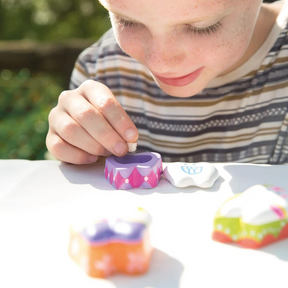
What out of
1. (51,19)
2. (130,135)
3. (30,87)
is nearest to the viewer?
(130,135)

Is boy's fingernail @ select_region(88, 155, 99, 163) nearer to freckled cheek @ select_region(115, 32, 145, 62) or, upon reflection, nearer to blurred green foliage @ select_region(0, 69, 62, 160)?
freckled cheek @ select_region(115, 32, 145, 62)

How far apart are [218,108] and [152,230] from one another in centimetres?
59

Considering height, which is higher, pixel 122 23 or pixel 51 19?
pixel 122 23

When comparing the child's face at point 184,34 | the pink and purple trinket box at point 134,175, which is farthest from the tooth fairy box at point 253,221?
the child's face at point 184,34

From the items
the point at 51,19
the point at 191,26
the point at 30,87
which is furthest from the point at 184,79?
the point at 51,19

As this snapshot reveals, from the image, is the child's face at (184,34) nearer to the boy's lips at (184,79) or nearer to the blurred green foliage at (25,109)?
the boy's lips at (184,79)

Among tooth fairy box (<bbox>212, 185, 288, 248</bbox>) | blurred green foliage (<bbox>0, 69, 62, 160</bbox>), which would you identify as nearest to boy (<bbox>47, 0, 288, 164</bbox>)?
tooth fairy box (<bbox>212, 185, 288, 248</bbox>)

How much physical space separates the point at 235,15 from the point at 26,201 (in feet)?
1.45

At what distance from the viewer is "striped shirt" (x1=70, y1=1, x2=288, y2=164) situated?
3.23 ft

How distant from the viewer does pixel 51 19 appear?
3537mm

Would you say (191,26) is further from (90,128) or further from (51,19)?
(51,19)

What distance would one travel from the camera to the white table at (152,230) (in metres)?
0.41

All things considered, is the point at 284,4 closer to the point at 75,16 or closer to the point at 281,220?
the point at 281,220

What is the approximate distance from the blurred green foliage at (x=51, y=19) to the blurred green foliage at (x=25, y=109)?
138 cm
